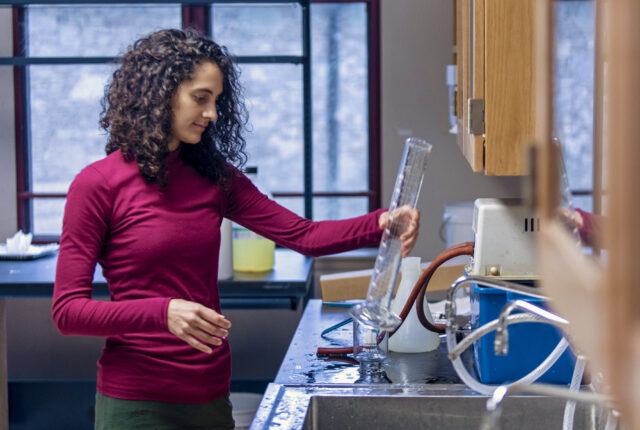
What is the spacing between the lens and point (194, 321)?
1344mm

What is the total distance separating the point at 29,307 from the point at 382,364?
2839 millimetres

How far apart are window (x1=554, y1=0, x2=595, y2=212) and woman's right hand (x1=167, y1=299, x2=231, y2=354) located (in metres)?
0.88

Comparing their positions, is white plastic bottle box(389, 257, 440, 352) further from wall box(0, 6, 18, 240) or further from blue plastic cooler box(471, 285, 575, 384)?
wall box(0, 6, 18, 240)

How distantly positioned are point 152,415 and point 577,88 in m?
1.19

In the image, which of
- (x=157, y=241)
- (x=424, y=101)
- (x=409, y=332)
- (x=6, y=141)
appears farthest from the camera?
(x=6, y=141)

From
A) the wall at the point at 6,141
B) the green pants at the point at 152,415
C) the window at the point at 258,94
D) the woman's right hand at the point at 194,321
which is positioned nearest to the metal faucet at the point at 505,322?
the woman's right hand at the point at 194,321

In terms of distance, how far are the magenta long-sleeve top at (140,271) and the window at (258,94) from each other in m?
2.44

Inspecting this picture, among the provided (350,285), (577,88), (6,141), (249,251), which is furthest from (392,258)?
(6,141)

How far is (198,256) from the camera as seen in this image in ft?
5.06

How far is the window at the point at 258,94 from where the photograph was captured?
13.1ft

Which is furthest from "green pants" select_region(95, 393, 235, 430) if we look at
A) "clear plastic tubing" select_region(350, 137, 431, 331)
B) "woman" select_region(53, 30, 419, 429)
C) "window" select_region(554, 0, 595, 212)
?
"window" select_region(554, 0, 595, 212)

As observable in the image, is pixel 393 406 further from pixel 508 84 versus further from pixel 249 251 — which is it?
pixel 249 251

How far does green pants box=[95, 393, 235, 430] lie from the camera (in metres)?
1.48

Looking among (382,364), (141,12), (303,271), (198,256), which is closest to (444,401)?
(382,364)
